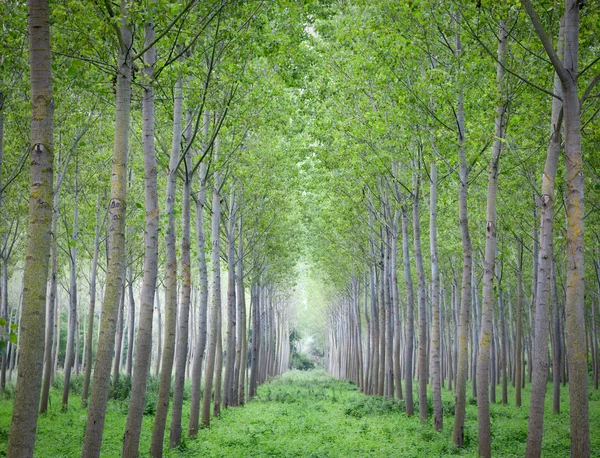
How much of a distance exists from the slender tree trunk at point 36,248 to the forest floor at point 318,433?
724cm

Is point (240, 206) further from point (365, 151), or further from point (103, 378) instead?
point (103, 378)

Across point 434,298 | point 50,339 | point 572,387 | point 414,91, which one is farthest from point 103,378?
point 50,339

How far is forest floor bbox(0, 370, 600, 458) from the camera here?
1196 cm

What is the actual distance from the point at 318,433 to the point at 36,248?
1211cm

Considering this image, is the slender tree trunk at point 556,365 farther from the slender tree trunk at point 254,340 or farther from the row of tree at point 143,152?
the slender tree trunk at point 254,340

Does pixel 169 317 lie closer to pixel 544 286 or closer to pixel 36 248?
pixel 36 248

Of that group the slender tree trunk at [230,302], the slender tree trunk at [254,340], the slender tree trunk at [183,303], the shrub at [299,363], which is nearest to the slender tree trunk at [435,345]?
the slender tree trunk at [183,303]

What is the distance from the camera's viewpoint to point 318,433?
15.0 meters

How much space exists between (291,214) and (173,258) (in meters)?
19.1

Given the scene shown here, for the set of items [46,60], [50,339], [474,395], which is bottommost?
[474,395]

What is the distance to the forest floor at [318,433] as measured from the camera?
471 inches

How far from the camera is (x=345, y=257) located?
3384 centimetres

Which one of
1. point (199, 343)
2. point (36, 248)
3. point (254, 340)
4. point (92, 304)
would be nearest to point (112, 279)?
point (36, 248)

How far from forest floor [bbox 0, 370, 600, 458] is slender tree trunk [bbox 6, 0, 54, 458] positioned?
7.24m
